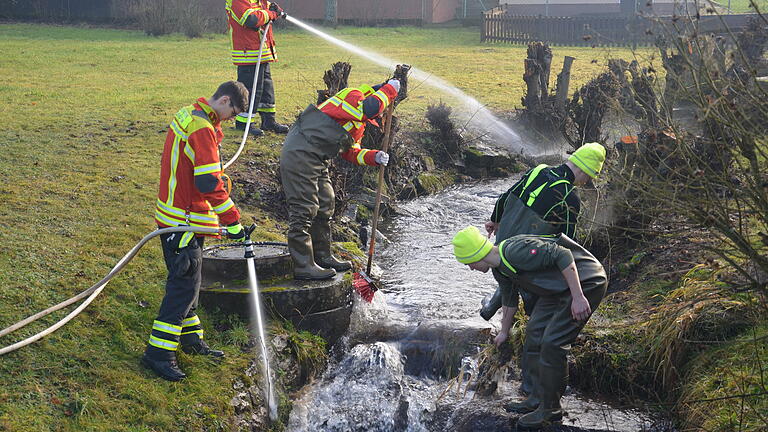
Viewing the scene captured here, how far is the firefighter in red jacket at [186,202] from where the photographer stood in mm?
5949

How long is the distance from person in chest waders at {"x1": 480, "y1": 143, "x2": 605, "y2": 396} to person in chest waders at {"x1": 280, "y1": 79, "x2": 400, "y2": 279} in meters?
1.75

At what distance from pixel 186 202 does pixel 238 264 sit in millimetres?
1499

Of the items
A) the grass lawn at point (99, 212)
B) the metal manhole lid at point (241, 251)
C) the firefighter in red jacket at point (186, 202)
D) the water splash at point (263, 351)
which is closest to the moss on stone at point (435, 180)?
the grass lawn at point (99, 212)

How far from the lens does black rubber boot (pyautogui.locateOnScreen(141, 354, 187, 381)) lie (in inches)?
241

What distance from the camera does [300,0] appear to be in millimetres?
31203

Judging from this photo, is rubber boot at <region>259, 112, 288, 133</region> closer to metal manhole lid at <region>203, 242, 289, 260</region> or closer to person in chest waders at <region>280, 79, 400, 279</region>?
metal manhole lid at <region>203, 242, 289, 260</region>

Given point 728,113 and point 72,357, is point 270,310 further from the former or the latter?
point 728,113

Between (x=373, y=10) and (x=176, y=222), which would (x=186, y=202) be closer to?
(x=176, y=222)

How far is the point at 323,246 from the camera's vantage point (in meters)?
8.06

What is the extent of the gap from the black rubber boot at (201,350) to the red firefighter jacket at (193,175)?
102 cm

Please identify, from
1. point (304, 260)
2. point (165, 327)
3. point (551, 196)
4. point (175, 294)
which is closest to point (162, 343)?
point (165, 327)

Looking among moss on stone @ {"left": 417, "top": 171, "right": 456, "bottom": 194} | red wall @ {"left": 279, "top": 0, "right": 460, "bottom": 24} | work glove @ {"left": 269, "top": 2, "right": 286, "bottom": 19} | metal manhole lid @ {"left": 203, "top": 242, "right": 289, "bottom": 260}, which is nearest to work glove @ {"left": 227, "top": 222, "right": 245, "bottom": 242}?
metal manhole lid @ {"left": 203, "top": 242, "right": 289, "bottom": 260}

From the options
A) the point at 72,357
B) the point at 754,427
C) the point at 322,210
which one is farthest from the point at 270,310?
the point at 754,427

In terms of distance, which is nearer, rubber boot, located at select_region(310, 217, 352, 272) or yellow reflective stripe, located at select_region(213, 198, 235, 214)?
yellow reflective stripe, located at select_region(213, 198, 235, 214)
